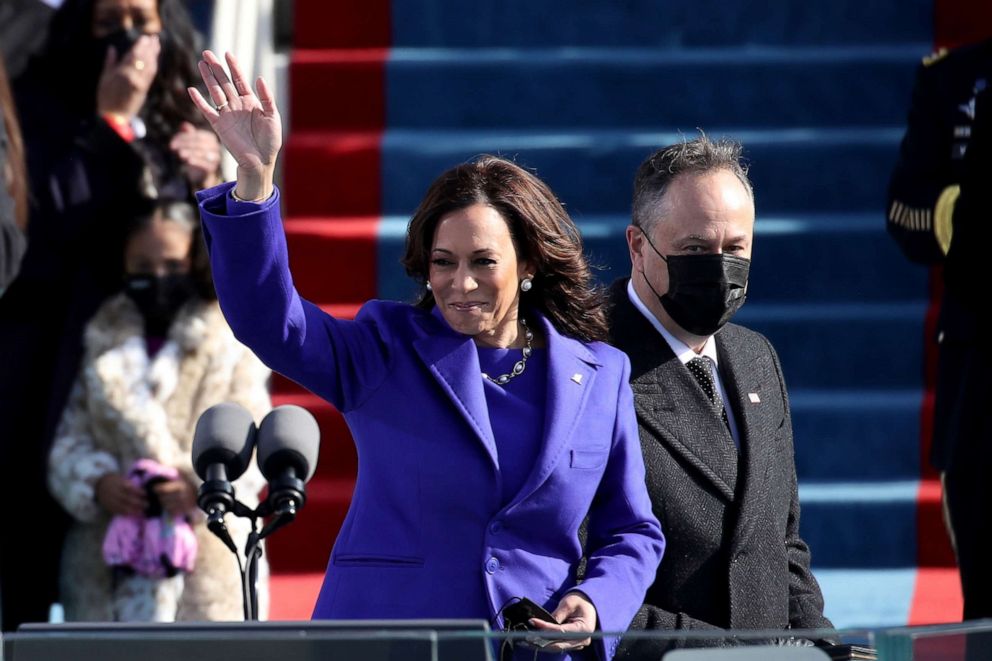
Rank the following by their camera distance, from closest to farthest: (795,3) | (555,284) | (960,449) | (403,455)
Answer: (403,455)
(555,284)
(960,449)
(795,3)

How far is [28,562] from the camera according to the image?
483cm

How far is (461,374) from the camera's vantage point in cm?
279

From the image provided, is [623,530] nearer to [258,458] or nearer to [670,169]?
[258,458]

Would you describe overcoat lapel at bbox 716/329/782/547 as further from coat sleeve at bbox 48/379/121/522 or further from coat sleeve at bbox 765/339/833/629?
coat sleeve at bbox 48/379/121/522

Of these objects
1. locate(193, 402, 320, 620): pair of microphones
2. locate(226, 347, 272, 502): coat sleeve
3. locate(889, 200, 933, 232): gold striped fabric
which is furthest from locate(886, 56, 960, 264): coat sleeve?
locate(193, 402, 320, 620): pair of microphones

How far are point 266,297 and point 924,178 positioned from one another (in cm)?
275

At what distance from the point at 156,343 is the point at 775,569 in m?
2.26

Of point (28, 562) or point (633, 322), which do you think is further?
point (28, 562)

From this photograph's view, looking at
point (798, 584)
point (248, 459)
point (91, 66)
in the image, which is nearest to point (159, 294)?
point (91, 66)

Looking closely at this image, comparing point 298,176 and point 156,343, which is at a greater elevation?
point 298,176

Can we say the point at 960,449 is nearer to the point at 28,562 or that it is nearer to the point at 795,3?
the point at 28,562

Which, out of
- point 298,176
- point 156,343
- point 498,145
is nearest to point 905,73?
point 498,145

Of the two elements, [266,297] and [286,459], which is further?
[286,459]

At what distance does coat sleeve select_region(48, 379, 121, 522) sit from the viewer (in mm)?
4656
